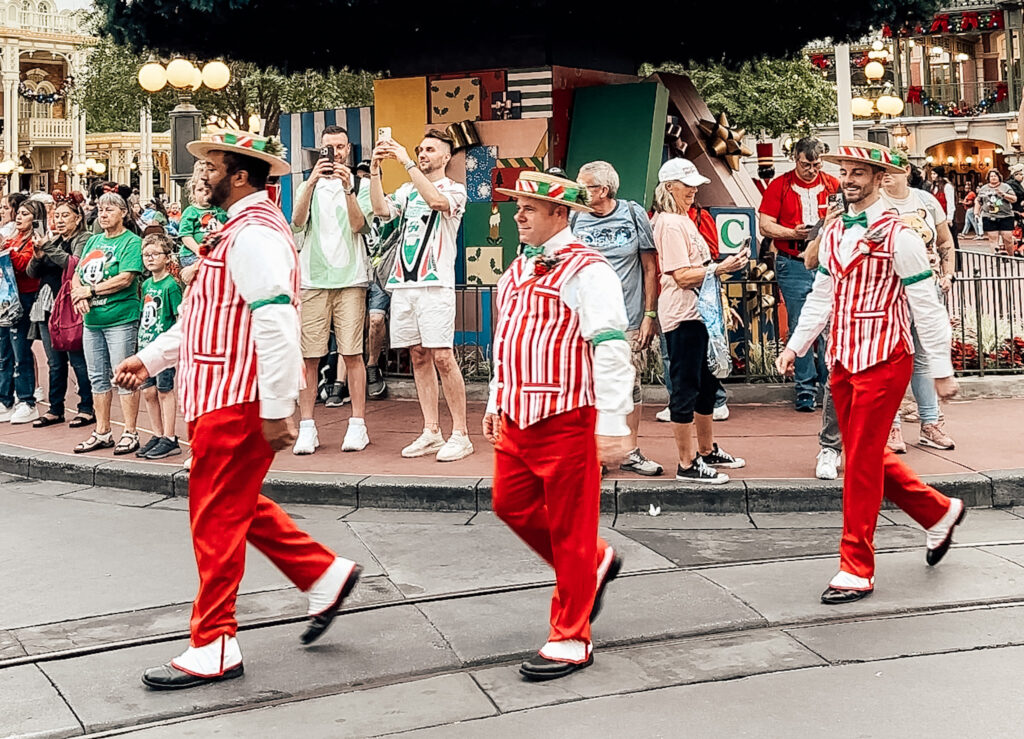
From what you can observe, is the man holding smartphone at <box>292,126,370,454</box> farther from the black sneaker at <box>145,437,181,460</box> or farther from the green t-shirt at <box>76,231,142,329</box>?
the green t-shirt at <box>76,231,142,329</box>

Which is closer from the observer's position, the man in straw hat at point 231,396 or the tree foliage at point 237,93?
the man in straw hat at point 231,396

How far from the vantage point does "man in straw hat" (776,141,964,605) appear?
5.71 metres

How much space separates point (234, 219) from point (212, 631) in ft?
4.72

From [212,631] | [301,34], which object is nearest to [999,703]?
[212,631]

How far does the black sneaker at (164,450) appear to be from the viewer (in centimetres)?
890

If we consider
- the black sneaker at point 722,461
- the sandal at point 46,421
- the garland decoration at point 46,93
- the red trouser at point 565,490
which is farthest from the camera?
the garland decoration at point 46,93

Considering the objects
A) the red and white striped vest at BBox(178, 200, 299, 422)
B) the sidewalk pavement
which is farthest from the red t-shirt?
the red and white striped vest at BBox(178, 200, 299, 422)

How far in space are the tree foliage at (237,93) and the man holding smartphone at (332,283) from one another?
1969cm

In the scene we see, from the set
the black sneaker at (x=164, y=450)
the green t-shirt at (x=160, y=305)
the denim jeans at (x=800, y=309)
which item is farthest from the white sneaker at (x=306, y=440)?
the denim jeans at (x=800, y=309)

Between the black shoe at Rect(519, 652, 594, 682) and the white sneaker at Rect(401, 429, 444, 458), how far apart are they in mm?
3835

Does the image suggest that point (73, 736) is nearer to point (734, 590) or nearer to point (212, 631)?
point (212, 631)

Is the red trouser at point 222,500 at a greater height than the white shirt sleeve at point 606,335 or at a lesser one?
lesser

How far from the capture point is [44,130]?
75312 millimetres

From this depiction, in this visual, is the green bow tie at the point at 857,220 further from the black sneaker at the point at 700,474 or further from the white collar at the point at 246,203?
the white collar at the point at 246,203
